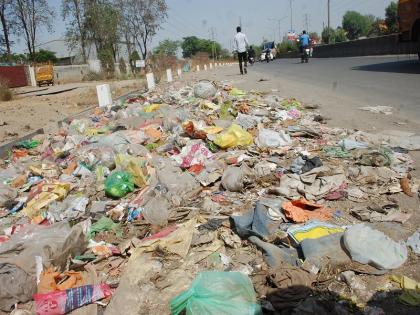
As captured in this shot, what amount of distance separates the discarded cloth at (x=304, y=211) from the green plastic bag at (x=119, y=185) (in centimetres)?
182

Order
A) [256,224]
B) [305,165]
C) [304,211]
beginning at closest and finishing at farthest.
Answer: [256,224] < [304,211] < [305,165]

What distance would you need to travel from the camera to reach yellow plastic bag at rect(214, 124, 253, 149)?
16.9ft

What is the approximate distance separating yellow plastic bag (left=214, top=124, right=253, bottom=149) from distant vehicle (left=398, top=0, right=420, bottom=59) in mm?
8165

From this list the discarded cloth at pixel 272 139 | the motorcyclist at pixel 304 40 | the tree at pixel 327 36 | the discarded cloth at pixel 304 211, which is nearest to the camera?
the discarded cloth at pixel 304 211

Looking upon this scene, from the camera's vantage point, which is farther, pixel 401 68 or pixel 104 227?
pixel 401 68

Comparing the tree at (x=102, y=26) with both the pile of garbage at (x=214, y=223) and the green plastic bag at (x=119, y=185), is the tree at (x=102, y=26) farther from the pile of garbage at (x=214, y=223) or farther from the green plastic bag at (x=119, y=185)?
the green plastic bag at (x=119, y=185)

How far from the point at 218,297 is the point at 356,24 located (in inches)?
4674

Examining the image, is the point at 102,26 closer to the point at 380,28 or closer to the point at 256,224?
the point at 380,28

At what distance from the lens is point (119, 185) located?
4.19m

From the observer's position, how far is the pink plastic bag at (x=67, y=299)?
240 centimetres

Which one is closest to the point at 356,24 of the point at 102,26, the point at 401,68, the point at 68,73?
the point at 102,26

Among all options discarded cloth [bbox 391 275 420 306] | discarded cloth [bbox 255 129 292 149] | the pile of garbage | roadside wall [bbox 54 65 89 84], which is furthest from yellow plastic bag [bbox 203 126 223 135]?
roadside wall [bbox 54 65 89 84]

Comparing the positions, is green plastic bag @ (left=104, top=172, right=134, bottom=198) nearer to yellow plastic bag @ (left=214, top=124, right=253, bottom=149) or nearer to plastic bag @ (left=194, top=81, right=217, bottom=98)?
yellow plastic bag @ (left=214, top=124, right=253, bottom=149)

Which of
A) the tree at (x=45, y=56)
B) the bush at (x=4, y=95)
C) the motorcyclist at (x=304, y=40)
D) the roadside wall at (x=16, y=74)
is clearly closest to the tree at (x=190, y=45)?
the tree at (x=45, y=56)
